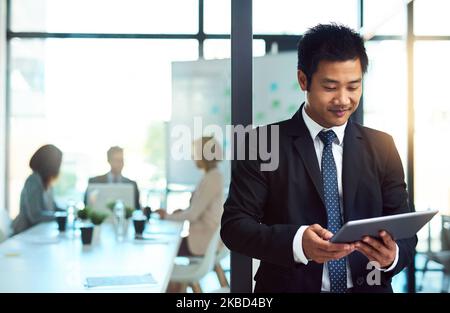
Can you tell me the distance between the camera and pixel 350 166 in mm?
1515

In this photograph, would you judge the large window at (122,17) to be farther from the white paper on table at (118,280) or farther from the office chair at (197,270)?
the white paper on table at (118,280)

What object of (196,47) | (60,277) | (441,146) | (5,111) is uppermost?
(196,47)

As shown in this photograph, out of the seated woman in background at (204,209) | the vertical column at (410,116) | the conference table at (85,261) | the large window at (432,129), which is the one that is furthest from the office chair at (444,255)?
the conference table at (85,261)

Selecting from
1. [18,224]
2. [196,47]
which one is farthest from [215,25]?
[18,224]

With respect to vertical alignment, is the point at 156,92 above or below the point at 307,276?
above

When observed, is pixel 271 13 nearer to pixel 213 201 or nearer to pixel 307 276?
pixel 307 276

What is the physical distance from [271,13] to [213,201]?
1792 millimetres

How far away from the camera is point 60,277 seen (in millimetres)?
2234

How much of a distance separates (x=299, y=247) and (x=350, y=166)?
0.29m

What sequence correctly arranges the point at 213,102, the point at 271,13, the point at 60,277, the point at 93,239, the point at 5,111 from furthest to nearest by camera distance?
1. the point at 5,111
2. the point at 213,102
3. the point at 93,239
4. the point at 60,277
5. the point at 271,13

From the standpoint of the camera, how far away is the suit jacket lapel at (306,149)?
148cm

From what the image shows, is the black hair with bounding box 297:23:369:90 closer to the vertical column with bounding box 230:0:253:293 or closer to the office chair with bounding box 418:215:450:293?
the vertical column with bounding box 230:0:253:293

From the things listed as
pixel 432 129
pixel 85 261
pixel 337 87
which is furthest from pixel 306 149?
pixel 85 261

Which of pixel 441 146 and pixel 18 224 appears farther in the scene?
pixel 18 224
